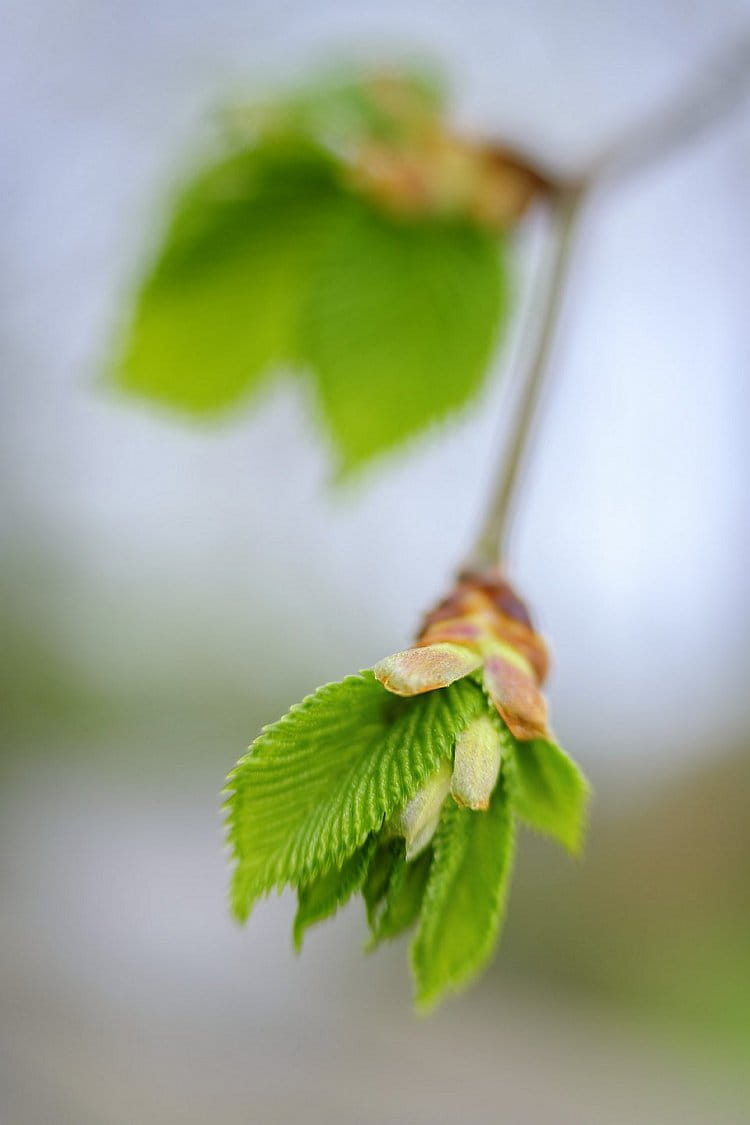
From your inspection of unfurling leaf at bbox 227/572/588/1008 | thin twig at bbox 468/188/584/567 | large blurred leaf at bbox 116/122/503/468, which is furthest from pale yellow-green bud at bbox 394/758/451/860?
large blurred leaf at bbox 116/122/503/468

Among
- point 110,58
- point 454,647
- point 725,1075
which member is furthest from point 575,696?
point 454,647

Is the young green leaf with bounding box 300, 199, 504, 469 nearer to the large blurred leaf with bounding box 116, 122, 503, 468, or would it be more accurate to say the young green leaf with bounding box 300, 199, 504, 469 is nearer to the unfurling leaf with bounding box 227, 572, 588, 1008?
the large blurred leaf with bounding box 116, 122, 503, 468

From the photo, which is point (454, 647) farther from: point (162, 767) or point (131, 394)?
point (162, 767)

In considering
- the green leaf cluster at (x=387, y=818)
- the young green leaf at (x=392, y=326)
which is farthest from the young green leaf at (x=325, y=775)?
the young green leaf at (x=392, y=326)

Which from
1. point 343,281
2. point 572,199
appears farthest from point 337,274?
point 572,199

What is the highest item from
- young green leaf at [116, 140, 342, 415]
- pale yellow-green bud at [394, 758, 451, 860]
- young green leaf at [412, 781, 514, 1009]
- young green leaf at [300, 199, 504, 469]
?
young green leaf at [116, 140, 342, 415]

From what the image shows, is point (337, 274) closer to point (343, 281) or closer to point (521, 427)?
point (343, 281)

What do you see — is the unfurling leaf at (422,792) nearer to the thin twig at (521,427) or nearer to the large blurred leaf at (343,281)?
the thin twig at (521,427)

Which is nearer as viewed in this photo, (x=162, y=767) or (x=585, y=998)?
(x=585, y=998)
